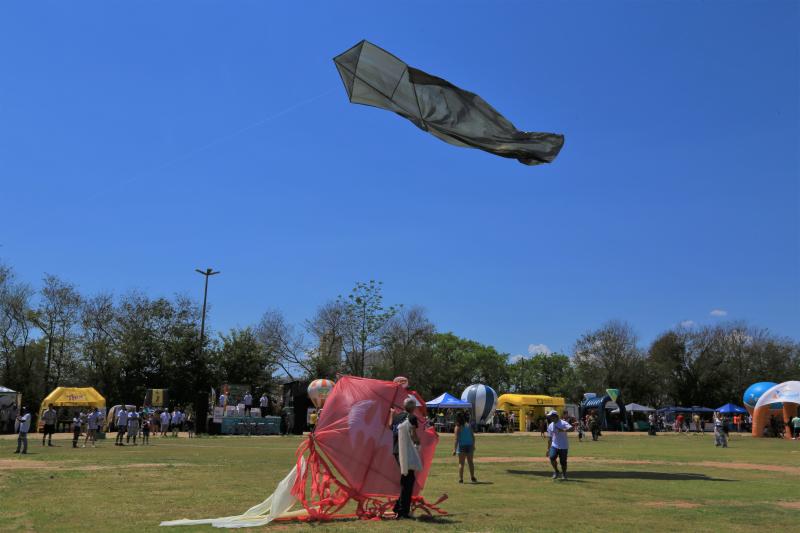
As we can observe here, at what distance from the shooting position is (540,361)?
344ft

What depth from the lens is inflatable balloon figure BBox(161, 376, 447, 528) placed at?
1065 centimetres

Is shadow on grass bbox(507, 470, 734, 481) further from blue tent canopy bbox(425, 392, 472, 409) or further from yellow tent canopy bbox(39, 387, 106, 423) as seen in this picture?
yellow tent canopy bbox(39, 387, 106, 423)

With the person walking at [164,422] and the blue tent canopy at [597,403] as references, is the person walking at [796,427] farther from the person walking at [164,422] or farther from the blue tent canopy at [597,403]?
the person walking at [164,422]

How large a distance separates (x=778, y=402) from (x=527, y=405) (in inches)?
742

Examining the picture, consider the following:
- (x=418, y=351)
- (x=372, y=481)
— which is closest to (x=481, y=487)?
(x=372, y=481)

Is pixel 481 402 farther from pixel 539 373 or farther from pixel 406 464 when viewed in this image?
pixel 539 373

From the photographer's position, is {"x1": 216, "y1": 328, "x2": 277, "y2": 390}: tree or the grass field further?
{"x1": 216, "y1": 328, "x2": 277, "y2": 390}: tree

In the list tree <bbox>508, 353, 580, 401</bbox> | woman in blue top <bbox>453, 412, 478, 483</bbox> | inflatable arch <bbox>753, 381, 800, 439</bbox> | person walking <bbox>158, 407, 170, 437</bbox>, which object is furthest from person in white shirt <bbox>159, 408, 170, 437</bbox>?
tree <bbox>508, 353, 580, 401</bbox>

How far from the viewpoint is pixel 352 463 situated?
11547mm

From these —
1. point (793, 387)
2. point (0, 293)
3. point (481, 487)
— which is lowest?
point (481, 487)

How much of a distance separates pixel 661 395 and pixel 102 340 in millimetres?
64453

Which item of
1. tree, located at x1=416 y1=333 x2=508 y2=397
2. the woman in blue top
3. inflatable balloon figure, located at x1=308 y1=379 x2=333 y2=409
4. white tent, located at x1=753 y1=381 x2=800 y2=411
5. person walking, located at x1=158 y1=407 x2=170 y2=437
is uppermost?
tree, located at x1=416 y1=333 x2=508 y2=397

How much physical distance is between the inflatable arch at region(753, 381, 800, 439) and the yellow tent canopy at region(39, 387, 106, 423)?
149ft

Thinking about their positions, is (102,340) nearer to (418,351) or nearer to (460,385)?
(418,351)
